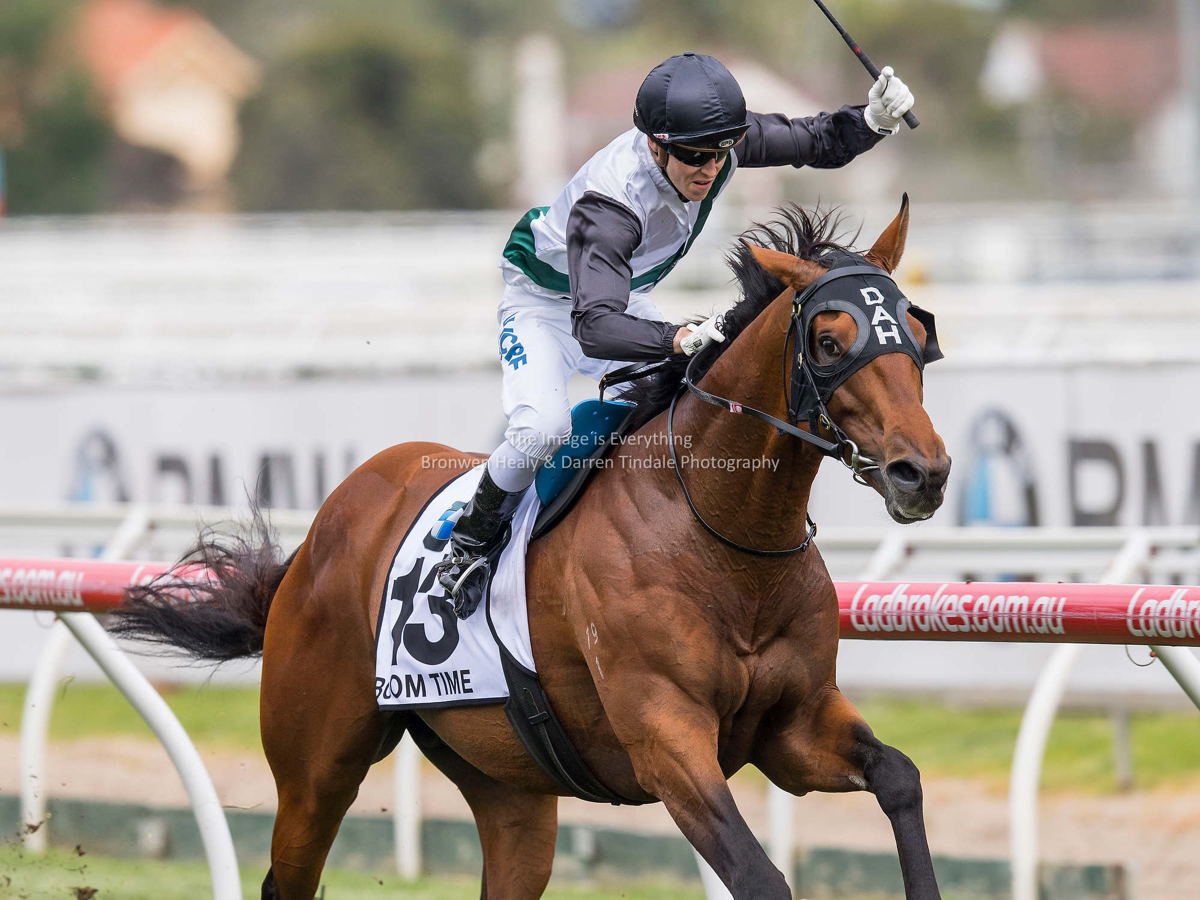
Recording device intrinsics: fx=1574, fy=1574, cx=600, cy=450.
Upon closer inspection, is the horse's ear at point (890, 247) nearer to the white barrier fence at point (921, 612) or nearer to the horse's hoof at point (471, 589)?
the white barrier fence at point (921, 612)

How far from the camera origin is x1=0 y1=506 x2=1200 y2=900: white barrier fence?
3.54 metres

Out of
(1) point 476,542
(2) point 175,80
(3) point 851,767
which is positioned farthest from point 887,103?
(2) point 175,80

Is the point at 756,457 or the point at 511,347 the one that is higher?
the point at 511,347

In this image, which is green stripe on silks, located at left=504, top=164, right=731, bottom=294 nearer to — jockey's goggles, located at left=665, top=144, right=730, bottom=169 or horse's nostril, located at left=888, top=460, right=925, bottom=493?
jockey's goggles, located at left=665, top=144, right=730, bottom=169

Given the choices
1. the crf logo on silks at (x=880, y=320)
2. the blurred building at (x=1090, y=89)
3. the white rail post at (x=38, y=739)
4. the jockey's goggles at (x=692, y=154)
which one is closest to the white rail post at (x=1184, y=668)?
the crf logo on silks at (x=880, y=320)

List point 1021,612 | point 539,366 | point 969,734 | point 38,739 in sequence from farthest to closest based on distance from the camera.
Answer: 1. point 969,734
2. point 38,739
3. point 539,366
4. point 1021,612

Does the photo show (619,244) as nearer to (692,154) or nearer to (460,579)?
(692,154)

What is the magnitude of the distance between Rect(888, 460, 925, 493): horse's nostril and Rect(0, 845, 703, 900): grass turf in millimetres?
2765

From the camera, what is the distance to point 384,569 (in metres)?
4.03

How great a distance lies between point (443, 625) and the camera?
3785mm

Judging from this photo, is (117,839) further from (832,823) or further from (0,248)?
(0,248)

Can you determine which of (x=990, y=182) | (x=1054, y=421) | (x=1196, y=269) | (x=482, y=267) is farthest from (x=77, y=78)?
(x=1054, y=421)

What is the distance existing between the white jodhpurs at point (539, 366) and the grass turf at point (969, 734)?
10.9 feet

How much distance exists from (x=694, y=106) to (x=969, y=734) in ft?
16.4
